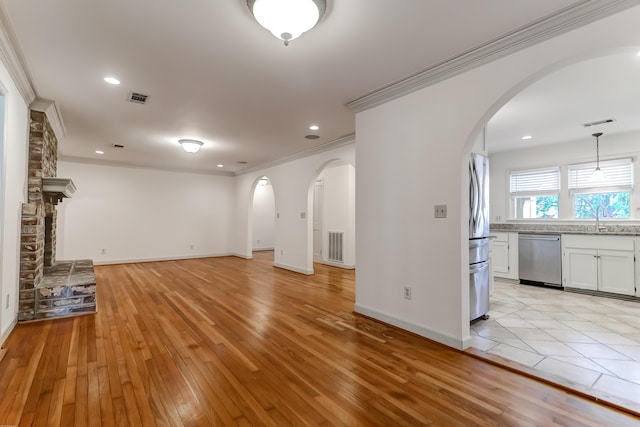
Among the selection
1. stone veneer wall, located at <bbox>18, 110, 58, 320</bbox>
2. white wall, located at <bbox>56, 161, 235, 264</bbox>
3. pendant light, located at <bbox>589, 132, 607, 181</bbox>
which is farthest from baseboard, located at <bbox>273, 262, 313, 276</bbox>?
pendant light, located at <bbox>589, 132, 607, 181</bbox>

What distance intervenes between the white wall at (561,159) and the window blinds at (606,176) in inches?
2.9

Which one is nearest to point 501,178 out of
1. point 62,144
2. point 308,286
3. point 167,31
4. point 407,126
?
point 407,126

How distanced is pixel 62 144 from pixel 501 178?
857cm

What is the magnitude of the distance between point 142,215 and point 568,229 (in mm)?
9171

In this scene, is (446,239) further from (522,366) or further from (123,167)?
(123,167)

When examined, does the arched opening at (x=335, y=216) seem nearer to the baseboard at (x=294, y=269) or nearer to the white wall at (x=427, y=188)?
the baseboard at (x=294, y=269)

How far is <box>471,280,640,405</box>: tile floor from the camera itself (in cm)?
216

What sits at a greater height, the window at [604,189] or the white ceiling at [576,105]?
the white ceiling at [576,105]

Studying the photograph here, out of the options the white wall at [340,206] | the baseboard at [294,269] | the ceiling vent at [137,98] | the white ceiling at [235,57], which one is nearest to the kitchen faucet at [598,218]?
the white ceiling at [235,57]

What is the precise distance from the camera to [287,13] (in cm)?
178

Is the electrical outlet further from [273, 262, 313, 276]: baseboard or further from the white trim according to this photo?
the white trim

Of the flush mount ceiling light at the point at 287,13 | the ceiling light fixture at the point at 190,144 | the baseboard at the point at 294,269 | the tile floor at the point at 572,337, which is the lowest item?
the tile floor at the point at 572,337

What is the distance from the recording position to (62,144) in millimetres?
5609

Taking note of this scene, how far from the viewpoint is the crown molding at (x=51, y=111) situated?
351 centimetres
